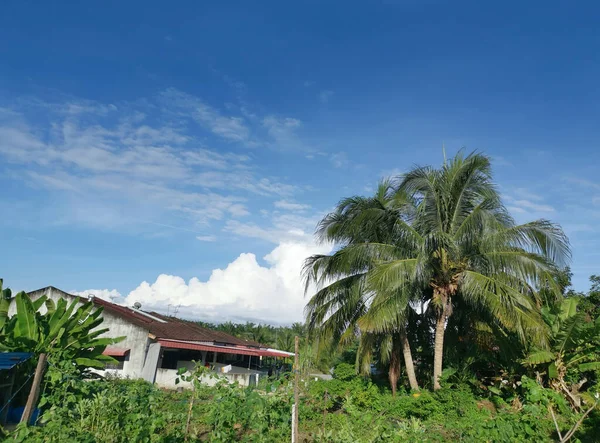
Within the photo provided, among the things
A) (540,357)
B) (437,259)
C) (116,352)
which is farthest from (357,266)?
(116,352)

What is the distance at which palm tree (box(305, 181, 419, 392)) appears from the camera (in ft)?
43.4

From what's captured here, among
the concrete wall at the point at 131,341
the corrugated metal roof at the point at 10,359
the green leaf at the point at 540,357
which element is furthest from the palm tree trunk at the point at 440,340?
the concrete wall at the point at 131,341

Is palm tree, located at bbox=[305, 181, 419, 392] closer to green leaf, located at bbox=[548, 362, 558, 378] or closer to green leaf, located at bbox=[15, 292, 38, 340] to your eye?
green leaf, located at bbox=[548, 362, 558, 378]

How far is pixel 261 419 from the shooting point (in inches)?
241

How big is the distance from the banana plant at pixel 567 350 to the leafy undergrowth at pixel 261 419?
1.02m

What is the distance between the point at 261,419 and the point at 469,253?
349 inches

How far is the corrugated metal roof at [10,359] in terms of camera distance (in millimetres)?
7492

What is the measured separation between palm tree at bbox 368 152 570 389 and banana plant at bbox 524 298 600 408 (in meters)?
0.49

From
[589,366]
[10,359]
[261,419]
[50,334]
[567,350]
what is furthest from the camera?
[567,350]

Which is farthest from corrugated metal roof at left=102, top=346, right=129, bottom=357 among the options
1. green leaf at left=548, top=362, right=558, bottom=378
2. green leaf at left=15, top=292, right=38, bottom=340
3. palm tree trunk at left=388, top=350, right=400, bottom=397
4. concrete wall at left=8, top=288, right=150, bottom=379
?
green leaf at left=548, top=362, right=558, bottom=378

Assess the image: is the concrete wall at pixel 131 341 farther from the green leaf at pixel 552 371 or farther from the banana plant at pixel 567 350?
the green leaf at pixel 552 371

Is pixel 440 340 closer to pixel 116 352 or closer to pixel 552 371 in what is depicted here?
pixel 552 371

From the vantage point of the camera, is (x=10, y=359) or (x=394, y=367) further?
(x=394, y=367)

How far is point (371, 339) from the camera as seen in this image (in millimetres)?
12875
